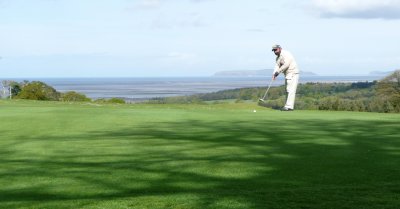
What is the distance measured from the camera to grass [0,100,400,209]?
5227mm

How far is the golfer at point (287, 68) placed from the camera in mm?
18781

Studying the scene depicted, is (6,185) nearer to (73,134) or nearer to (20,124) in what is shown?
(73,134)

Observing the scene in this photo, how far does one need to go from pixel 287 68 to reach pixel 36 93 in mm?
39997

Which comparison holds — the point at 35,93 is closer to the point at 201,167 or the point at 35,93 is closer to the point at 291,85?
the point at 291,85

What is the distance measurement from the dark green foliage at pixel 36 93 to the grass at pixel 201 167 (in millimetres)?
42023

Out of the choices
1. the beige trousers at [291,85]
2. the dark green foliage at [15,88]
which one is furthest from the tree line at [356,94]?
the beige trousers at [291,85]

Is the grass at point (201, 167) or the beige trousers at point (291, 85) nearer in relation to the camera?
the grass at point (201, 167)

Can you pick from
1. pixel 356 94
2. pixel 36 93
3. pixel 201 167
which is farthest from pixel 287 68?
pixel 356 94

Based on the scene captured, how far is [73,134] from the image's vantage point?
38.0ft

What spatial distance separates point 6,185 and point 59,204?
54.9 inches

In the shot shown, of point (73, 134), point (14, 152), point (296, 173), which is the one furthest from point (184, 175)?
point (73, 134)

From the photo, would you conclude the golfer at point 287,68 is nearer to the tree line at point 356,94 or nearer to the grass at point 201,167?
the grass at point 201,167

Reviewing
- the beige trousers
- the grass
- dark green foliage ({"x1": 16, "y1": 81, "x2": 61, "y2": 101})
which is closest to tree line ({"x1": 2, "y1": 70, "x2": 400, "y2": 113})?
dark green foliage ({"x1": 16, "y1": 81, "x2": 61, "y2": 101})

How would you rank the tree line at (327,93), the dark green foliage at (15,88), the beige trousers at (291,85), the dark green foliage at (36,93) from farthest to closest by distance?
the dark green foliage at (15,88), the dark green foliage at (36,93), the tree line at (327,93), the beige trousers at (291,85)
